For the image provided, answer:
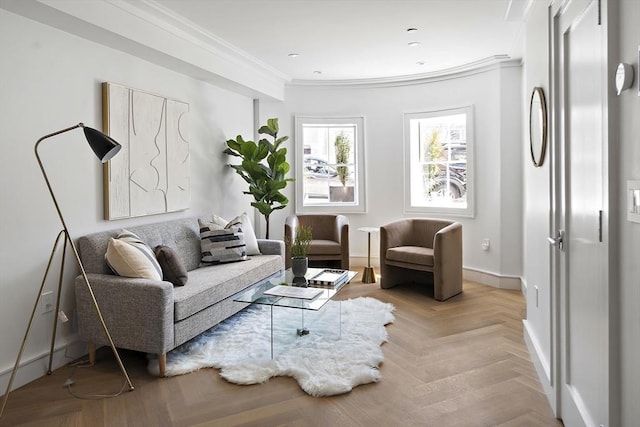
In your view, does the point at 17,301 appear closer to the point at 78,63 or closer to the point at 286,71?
the point at 78,63

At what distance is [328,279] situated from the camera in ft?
11.7

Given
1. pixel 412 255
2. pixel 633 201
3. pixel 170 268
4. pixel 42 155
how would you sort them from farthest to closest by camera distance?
pixel 412 255
pixel 170 268
pixel 42 155
pixel 633 201

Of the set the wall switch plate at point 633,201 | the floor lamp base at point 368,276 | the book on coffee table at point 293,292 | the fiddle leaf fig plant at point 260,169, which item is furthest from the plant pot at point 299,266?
the wall switch plate at point 633,201

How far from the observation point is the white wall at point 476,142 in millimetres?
5078

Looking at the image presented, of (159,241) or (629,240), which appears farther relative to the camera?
(159,241)

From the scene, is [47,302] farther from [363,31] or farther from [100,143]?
[363,31]

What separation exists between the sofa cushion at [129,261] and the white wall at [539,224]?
259 centimetres

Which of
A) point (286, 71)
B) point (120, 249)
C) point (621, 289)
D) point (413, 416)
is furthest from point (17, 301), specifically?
point (286, 71)

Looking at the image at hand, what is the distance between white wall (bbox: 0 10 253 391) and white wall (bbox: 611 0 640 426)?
3.20m

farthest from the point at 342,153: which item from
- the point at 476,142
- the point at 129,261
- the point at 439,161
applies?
the point at 129,261

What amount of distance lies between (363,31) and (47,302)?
337 centimetres

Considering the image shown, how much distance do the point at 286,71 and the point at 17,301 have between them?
393cm

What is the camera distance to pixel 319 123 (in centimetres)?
633

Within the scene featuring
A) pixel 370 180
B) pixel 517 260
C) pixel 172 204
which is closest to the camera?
pixel 172 204
